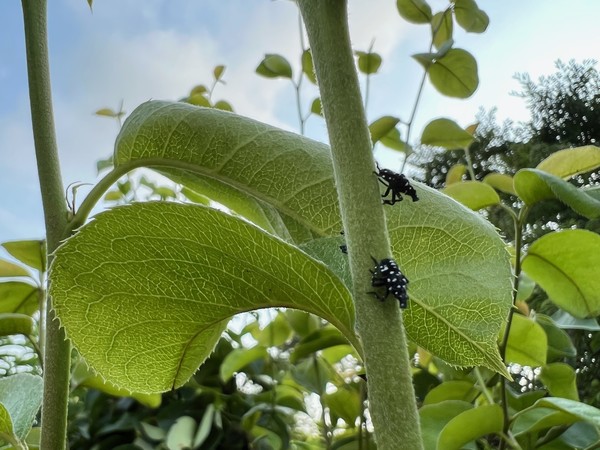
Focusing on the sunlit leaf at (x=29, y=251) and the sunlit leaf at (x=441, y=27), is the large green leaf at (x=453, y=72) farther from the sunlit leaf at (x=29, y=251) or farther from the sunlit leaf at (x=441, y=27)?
the sunlit leaf at (x=29, y=251)

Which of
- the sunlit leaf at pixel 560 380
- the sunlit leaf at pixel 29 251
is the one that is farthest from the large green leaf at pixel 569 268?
the sunlit leaf at pixel 29 251

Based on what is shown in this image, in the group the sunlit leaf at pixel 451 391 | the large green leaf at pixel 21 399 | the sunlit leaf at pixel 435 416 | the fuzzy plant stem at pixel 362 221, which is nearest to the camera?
the fuzzy plant stem at pixel 362 221

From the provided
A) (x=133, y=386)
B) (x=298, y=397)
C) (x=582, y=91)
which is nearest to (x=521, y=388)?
(x=298, y=397)

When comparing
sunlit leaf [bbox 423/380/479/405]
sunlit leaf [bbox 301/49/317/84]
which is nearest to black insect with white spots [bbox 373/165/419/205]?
sunlit leaf [bbox 423/380/479/405]

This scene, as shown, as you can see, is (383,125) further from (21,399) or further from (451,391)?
(21,399)

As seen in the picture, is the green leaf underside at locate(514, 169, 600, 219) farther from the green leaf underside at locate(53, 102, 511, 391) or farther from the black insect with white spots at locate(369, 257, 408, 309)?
the black insect with white spots at locate(369, 257, 408, 309)

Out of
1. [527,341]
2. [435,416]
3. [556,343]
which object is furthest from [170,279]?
[556,343]
